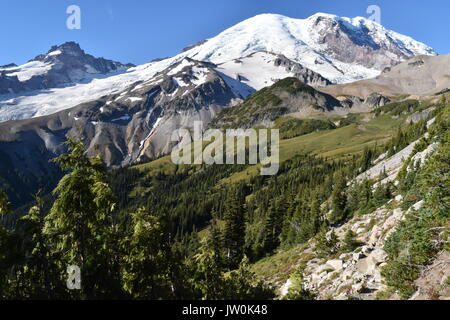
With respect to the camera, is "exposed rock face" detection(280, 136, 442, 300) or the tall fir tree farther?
"exposed rock face" detection(280, 136, 442, 300)

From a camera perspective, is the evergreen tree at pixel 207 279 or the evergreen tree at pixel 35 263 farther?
the evergreen tree at pixel 207 279

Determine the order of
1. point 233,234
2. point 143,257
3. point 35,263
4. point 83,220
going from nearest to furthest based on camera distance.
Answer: point 35,263 < point 83,220 < point 143,257 < point 233,234

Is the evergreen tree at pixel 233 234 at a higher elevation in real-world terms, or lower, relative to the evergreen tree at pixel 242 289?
lower

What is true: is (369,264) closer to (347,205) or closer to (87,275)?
(87,275)

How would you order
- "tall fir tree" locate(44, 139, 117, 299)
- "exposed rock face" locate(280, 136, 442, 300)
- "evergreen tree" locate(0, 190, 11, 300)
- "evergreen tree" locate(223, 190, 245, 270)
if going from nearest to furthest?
"evergreen tree" locate(0, 190, 11, 300) → "tall fir tree" locate(44, 139, 117, 299) → "exposed rock face" locate(280, 136, 442, 300) → "evergreen tree" locate(223, 190, 245, 270)

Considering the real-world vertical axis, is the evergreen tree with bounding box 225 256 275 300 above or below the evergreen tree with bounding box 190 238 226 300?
below

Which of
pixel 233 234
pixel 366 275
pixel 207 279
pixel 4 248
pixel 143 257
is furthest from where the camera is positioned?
pixel 233 234

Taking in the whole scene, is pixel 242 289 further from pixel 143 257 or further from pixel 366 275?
pixel 366 275

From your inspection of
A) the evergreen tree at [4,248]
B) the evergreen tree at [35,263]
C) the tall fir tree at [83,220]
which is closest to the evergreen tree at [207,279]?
the tall fir tree at [83,220]

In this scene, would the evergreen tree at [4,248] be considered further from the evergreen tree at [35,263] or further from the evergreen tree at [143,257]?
the evergreen tree at [143,257]

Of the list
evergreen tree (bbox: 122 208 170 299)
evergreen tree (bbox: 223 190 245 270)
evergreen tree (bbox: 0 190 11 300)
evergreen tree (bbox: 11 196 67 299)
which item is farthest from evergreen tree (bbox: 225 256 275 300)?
evergreen tree (bbox: 223 190 245 270)

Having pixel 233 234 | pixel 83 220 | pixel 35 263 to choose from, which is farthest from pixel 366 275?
pixel 233 234

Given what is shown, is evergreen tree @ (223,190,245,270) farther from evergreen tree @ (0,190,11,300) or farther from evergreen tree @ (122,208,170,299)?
evergreen tree @ (0,190,11,300)
